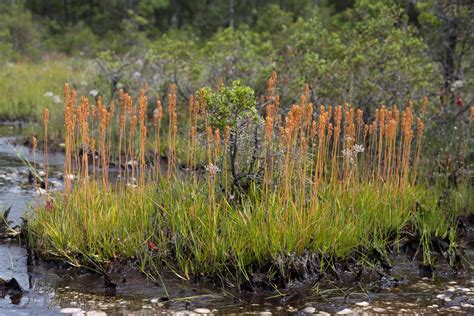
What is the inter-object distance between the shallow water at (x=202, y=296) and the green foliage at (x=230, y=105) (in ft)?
5.76

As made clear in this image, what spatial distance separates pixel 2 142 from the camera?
1465 centimetres

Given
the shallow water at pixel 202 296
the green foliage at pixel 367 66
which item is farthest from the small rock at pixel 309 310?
the green foliage at pixel 367 66

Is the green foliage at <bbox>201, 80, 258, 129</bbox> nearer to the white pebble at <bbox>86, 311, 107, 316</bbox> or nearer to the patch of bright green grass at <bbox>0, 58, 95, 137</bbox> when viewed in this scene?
the white pebble at <bbox>86, 311, 107, 316</bbox>

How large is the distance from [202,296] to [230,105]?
214cm

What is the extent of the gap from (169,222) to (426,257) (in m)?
2.76

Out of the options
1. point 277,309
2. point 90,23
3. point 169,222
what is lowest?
point 277,309

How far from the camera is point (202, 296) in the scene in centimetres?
616

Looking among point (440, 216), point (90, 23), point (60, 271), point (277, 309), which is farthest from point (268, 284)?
point (90, 23)

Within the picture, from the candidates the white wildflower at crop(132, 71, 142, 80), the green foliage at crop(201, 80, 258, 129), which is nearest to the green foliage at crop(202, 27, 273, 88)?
the white wildflower at crop(132, 71, 142, 80)

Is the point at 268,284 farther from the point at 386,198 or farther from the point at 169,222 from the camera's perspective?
the point at 386,198

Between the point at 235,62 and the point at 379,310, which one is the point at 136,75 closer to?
the point at 235,62

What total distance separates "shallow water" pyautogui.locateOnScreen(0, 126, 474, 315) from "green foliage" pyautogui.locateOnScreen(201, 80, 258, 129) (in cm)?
175

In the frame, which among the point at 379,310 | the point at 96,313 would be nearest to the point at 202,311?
the point at 96,313

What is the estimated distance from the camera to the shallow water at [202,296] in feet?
19.4
